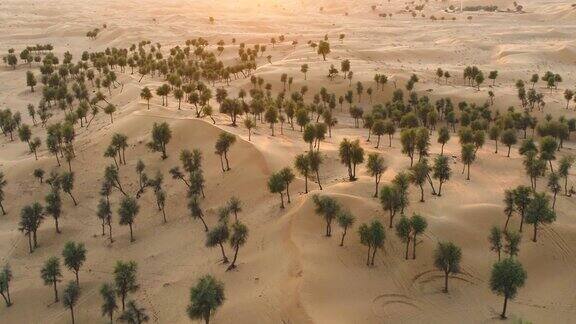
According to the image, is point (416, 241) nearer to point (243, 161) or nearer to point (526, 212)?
point (526, 212)

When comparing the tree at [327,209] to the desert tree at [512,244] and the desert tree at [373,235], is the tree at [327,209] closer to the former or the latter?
the desert tree at [373,235]

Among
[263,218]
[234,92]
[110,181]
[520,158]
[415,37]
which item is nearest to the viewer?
→ [263,218]

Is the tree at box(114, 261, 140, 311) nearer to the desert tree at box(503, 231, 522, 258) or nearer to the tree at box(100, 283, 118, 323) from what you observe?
the tree at box(100, 283, 118, 323)

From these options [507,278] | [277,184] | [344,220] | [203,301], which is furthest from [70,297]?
[507,278]

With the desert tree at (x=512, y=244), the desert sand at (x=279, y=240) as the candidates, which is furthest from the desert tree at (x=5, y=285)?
the desert tree at (x=512, y=244)

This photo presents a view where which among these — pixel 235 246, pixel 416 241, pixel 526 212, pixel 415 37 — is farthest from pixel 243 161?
pixel 415 37

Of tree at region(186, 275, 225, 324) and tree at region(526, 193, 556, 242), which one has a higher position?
tree at region(526, 193, 556, 242)

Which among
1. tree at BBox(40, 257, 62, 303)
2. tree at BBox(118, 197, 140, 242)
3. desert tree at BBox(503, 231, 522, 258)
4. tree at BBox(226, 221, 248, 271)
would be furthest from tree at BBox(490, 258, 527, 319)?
tree at BBox(40, 257, 62, 303)
